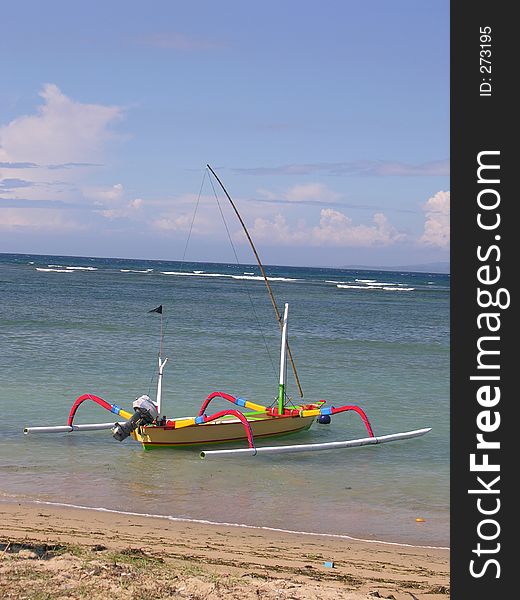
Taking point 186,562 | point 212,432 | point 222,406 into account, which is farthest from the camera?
point 222,406

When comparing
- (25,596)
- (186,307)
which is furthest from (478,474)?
(186,307)

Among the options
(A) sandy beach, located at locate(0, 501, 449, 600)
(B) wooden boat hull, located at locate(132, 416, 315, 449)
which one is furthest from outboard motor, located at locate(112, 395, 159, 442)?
(A) sandy beach, located at locate(0, 501, 449, 600)

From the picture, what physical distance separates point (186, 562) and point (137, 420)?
5.31 metres

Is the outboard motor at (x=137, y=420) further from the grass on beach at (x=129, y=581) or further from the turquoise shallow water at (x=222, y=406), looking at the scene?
the grass on beach at (x=129, y=581)

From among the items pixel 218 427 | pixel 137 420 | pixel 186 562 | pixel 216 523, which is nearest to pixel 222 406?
pixel 218 427

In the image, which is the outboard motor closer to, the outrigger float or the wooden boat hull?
the outrigger float

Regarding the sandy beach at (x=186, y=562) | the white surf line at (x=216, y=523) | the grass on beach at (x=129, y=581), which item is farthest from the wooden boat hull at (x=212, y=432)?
the grass on beach at (x=129, y=581)

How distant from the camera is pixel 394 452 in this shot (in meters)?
13.2

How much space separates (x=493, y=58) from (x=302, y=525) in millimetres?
6704

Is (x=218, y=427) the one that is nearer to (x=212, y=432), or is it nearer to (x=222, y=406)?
(x=212, y=432)

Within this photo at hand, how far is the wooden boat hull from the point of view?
1251cm

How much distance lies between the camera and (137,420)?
12.4 metres

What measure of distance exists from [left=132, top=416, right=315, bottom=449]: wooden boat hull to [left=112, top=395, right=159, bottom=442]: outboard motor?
0.12 m

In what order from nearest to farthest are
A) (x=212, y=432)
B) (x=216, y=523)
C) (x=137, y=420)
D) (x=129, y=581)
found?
(x=129, y=581)
(x=216, y=523)
(x=137, y=420)
(x=212, y=432)
